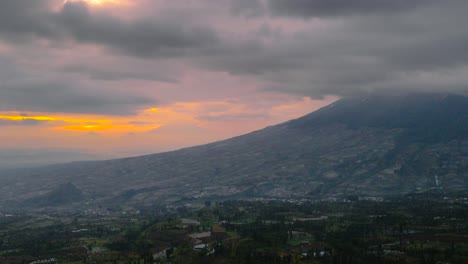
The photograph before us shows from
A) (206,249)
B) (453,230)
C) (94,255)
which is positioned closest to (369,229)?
(453,230)

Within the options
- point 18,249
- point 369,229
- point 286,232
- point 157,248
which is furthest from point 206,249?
point 18,249

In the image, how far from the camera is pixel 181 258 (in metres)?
156

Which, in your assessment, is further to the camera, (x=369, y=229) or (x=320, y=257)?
(x=369, y=229)

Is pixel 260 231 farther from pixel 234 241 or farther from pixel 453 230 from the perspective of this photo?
pixel 453 230

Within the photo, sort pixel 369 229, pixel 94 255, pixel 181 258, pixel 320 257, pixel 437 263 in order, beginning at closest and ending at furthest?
1. pixel 437 263
2. pixel 320 257
3. pixel 181 258
4. pixel 94 255
5. pixel 369 229

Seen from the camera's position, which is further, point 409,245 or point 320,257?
point 409,245

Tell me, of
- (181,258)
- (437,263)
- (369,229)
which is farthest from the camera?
(369,229)

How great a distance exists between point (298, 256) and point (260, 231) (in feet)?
141

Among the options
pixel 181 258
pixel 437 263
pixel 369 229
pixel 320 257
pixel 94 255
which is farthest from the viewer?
pixel 369 229

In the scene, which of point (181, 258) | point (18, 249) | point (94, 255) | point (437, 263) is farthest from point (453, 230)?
point (18, 249)

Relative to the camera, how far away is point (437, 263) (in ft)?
443

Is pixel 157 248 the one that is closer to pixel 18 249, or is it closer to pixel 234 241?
pixel 234 241

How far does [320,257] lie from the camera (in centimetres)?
14588

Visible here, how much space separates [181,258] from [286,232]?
159 ft
